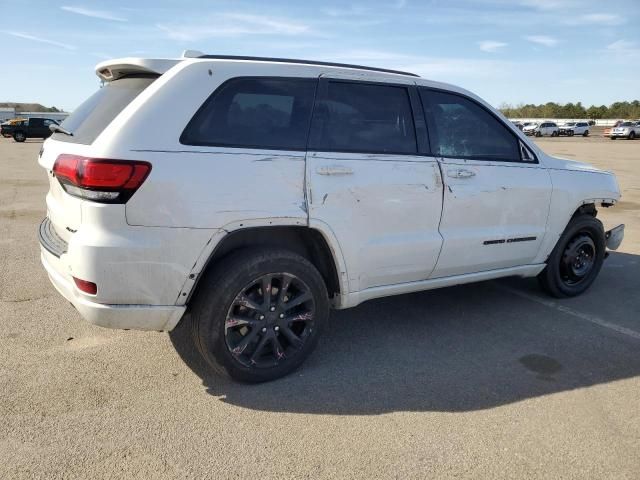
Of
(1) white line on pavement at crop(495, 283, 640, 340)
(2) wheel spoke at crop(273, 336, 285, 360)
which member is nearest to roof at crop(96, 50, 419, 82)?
(2) wheel spoke at crop(273, 336, 285, 360)

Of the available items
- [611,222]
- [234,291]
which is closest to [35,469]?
[234,291]

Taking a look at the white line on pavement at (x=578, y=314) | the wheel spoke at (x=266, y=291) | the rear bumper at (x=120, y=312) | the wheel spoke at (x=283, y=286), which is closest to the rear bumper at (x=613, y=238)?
the white line on pavement at (x=578, y=314)

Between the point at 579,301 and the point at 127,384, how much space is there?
4.04m

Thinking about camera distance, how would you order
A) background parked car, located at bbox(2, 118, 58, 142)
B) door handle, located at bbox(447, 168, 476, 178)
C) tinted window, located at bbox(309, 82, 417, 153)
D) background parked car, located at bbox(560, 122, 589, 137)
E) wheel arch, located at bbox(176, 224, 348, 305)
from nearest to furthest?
1. wheel arch, located at bbox(176, 224, 348, 305)
2. tinted window, located at bbox(309, 82, 417, 153)
3. door handle, located at bbox(447, 168, 476, 178)
4. background parked car, located at bbox(2, 118, 58, 142)
5. background parked car, located at bbox(560, 122, 589, 137)

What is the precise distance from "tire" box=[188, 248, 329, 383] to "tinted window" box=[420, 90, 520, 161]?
55.7 inches

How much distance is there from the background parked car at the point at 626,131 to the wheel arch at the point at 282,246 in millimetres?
49742

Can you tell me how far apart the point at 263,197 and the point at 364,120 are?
3.22 ft

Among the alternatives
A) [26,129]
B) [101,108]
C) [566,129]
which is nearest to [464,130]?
[101,108]

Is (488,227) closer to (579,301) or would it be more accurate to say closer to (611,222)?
(579,301)

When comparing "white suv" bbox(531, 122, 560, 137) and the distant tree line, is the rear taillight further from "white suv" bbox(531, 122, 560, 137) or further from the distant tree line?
the distant tree line

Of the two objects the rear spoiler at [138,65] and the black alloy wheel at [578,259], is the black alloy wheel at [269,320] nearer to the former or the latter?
the rear spoiler at [138,65]

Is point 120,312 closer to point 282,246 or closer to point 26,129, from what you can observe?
point 282,246

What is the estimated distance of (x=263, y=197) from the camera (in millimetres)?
3043

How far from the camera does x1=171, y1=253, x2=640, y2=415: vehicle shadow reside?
3.17 metres
